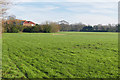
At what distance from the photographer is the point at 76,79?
25.1ft

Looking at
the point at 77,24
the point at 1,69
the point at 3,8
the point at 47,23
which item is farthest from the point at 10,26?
the point at 77,24

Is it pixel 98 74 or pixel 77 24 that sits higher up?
pixel 77 24

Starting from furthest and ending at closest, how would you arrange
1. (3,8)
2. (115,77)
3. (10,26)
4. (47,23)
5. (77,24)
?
(77,24)
(47,23)
(10,26)
(3,8)
(115,77)

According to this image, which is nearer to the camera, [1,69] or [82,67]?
[1,69]

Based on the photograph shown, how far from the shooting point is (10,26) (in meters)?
66.4

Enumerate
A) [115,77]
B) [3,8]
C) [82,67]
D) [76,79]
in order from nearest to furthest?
[76,79], [115,77], [82,67], [3,8]

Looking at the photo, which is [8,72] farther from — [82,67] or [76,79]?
[82,67]

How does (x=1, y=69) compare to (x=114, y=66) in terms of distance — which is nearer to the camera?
(x=1, y=69)

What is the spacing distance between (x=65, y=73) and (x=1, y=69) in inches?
158

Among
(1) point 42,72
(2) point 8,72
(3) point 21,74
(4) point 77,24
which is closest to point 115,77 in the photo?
(1) point 42,72

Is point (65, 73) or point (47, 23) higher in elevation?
point (47, 23)

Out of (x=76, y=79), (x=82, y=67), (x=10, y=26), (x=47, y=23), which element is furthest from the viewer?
(x=47, y=23)

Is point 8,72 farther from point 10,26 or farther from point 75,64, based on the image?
point 10,26

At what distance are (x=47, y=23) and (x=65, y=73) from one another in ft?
236
